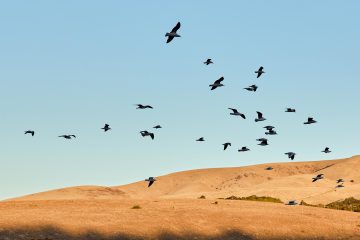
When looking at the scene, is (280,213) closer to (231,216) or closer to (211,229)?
(231,216)

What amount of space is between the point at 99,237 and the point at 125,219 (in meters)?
5.11

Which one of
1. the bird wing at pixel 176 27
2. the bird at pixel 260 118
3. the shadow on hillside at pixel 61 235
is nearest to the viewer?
the bird wing at pixel 176 27

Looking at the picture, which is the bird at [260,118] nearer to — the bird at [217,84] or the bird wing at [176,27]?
the bird at [217,84]

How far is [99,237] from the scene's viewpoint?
47219 millimetres

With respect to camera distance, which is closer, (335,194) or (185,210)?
(185,210)

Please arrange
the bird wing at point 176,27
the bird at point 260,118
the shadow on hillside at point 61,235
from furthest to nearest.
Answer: the bird at point 260,118 → the shadow on hillside at point 61,235 → the bird wing at point 176,27

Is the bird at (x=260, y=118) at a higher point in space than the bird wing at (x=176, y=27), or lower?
lower

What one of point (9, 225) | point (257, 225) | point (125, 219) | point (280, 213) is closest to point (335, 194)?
point (280, 213)

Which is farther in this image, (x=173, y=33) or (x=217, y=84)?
(x=217, y=84)

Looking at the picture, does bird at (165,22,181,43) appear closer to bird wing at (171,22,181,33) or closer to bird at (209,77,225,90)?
bird wing at (171,22,181,33)

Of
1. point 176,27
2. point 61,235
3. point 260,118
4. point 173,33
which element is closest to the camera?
point 176,27

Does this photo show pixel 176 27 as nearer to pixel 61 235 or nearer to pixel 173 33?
pixel 173 33

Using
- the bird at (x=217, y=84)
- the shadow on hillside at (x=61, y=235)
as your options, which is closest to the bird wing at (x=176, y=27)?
the bird at (x=217, y=84)

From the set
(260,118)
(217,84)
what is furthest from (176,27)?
(260,118)
